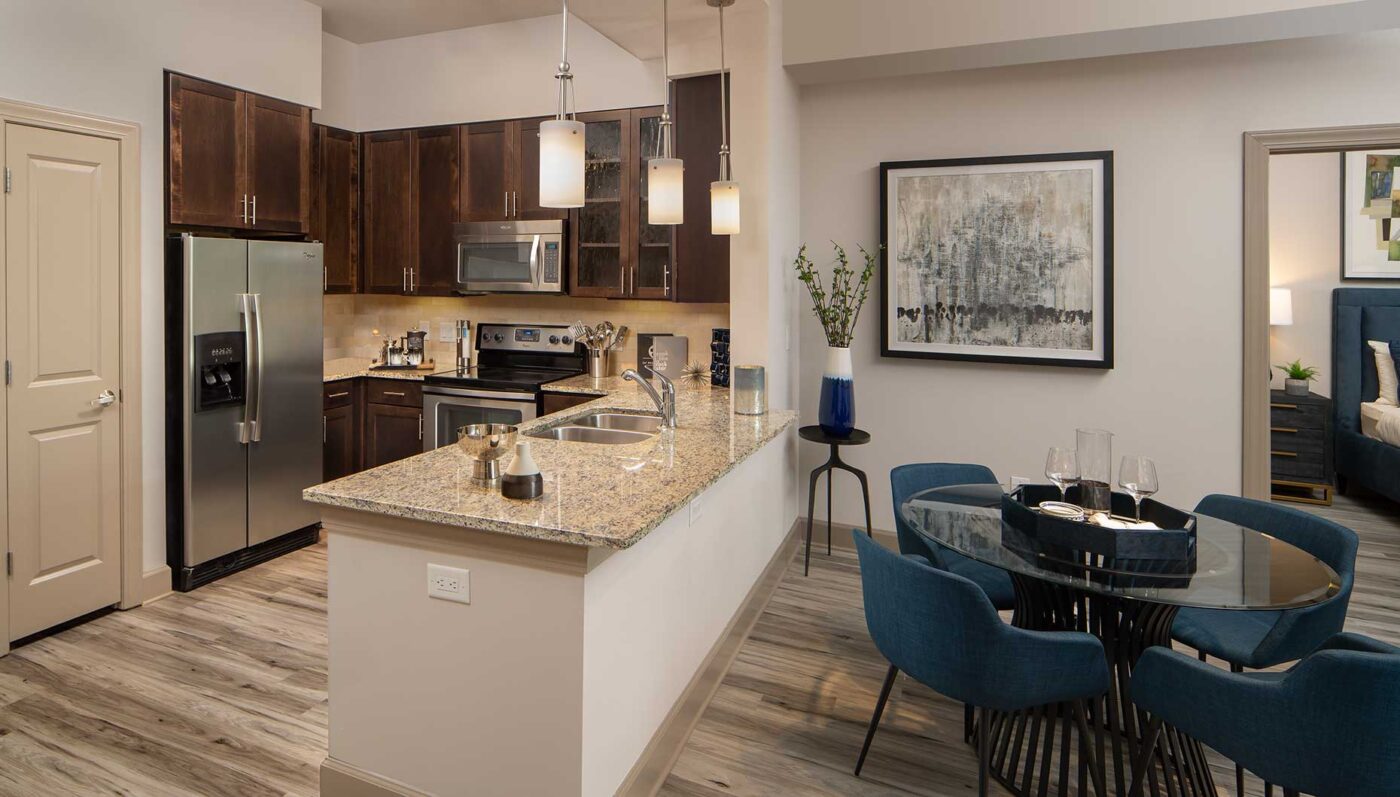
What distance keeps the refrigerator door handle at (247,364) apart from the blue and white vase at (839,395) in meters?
2.91

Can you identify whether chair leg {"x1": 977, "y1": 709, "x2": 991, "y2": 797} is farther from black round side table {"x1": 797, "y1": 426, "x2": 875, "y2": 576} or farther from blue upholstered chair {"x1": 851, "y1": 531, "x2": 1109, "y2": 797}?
black round side table {"x1": 797, "y1": 426, "x2": 875, "y2": 576}

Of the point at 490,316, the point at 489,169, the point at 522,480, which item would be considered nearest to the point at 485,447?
the point at 522,480

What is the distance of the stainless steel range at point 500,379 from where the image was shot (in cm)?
443

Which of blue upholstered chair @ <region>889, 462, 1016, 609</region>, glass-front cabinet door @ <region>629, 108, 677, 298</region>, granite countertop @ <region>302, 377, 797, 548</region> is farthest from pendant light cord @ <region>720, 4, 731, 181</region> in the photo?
blue upholstered chair @ <region>889, 462, 1016, 609</region>

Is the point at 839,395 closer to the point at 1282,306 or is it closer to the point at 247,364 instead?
the point at 247,364

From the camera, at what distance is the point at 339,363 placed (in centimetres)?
534

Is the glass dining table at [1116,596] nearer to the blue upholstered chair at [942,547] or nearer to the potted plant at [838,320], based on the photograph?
the blue upholstered chair at [942,547]

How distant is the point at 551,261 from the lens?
182 inches

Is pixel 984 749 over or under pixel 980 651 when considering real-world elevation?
under

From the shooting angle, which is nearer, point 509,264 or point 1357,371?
point 509,264

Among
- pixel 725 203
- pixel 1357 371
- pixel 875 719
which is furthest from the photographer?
pixel 1357 371

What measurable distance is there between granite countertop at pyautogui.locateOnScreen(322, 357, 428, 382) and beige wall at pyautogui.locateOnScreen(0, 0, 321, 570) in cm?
112

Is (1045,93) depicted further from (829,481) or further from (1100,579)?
(1100,579)

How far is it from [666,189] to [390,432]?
2985 mm
